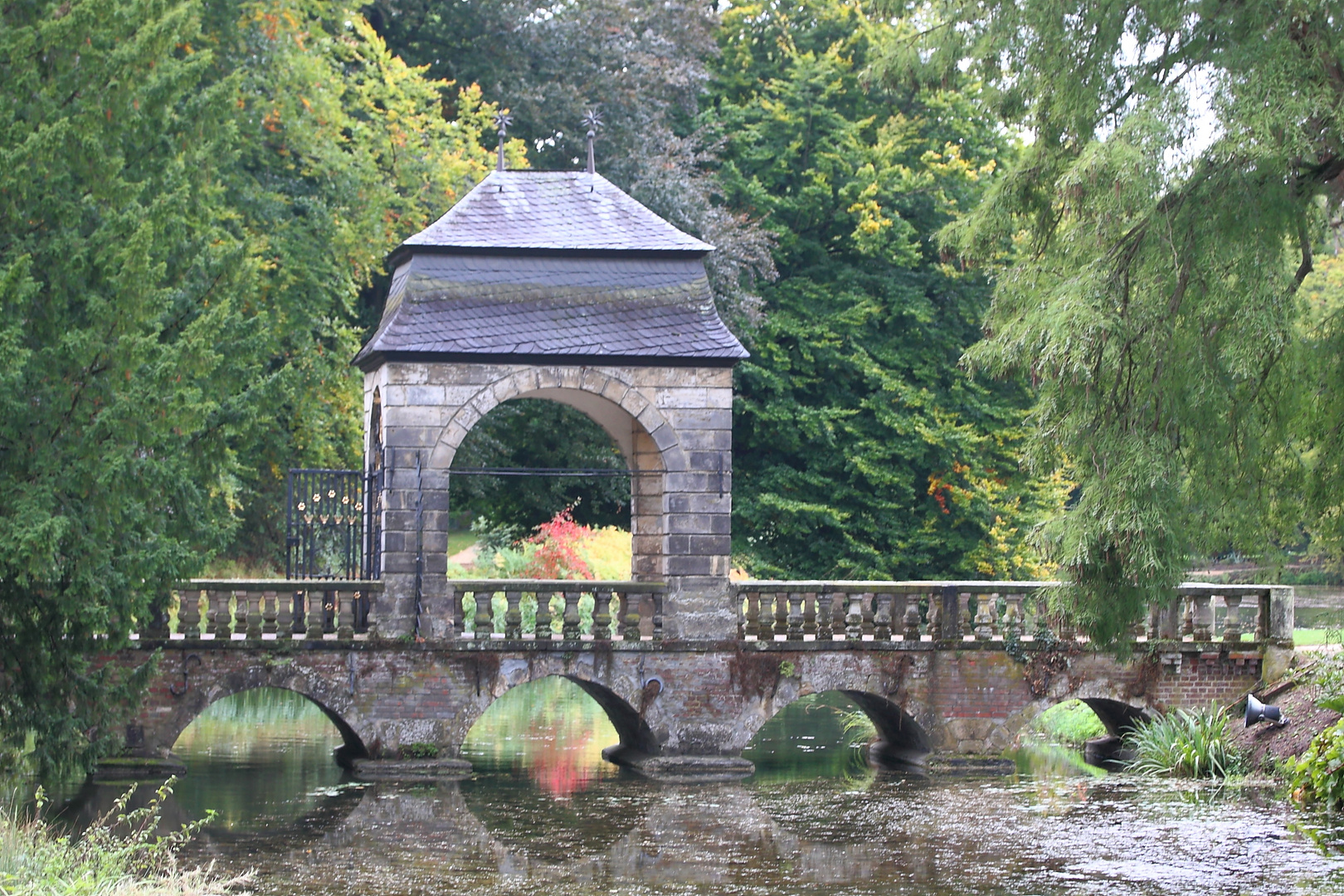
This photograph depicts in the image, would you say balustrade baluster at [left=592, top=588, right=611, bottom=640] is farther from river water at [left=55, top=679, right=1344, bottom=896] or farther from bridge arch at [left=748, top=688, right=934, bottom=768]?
bridge arch at [left=748, top=688, right=934, bottom=768]

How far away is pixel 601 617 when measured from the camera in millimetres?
14047

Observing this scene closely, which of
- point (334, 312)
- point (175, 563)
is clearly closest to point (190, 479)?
point (175, 563)

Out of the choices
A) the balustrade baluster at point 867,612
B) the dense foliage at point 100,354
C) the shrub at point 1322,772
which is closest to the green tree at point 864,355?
the balustrade baluster at point 867,612

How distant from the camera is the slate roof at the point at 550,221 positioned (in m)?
14.3

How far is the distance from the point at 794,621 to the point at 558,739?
401cm

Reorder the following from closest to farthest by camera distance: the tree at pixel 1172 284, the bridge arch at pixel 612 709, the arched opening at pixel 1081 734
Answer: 1. the tree at pixel 1172 284
2. the bridge arch at pixel 612 709
3. the arched opening at pixel 1081 734

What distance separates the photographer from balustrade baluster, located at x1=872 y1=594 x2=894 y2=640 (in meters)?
14.2

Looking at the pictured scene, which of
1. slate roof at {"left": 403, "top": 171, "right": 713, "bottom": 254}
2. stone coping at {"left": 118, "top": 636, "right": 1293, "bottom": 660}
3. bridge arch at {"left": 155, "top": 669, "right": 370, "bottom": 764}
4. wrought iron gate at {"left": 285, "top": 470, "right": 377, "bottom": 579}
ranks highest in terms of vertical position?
slate roof at {"left": 403, "top": 171, "right": 713, "bottom": 254}

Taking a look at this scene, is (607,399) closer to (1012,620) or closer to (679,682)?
(679,682)

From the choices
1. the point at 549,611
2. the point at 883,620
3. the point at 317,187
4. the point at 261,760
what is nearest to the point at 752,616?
the point at 883,620

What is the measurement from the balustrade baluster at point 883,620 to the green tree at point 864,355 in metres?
9.17

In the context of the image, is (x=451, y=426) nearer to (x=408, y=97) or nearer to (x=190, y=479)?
(x=190, y=479)

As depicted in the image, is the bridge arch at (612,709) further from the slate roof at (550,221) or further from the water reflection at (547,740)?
the slate roof at (550,221)

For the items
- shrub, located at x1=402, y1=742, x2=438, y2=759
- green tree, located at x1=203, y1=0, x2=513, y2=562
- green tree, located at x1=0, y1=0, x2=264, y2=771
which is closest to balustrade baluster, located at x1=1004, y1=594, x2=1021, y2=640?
shrub, located at x1=402, y1=742, x2=438, y2=759
